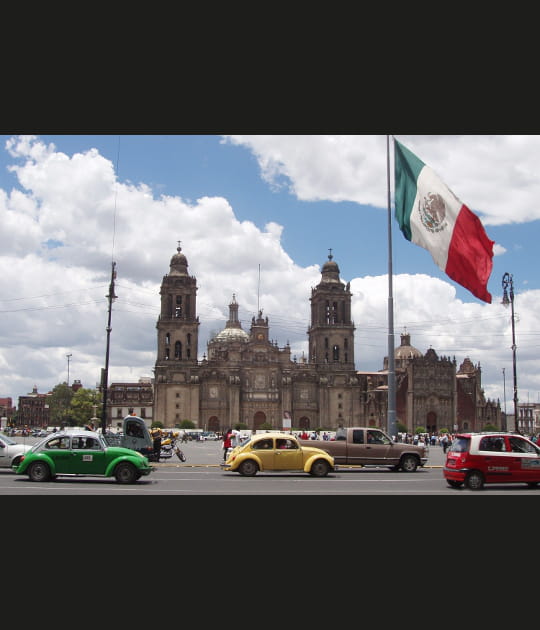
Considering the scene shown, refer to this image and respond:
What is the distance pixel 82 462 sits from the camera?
749 inches

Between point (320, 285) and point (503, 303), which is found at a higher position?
point (320, 285)

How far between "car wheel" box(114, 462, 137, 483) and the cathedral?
74.4 meters

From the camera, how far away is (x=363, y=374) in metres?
111

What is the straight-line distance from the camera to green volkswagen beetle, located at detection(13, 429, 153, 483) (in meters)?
19.0

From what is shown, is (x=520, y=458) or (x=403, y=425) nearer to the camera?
(x=520, y=458)

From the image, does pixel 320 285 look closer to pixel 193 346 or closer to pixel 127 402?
pixel 193 346

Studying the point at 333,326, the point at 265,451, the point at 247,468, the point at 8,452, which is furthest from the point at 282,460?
the point at 333,326

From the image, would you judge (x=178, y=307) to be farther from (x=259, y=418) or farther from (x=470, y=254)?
(x=470, y=254)

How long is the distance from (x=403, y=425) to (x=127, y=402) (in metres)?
41.4

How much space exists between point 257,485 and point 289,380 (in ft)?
263

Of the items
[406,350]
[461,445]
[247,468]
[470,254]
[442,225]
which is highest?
[406,350]

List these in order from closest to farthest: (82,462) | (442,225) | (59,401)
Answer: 1. (442,225)
2. (82,462)
3. (59,401)

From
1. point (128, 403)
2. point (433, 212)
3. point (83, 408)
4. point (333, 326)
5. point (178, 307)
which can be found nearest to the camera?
point (433, 212)

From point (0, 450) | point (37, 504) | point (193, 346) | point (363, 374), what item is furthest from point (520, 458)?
point (363, 374)
